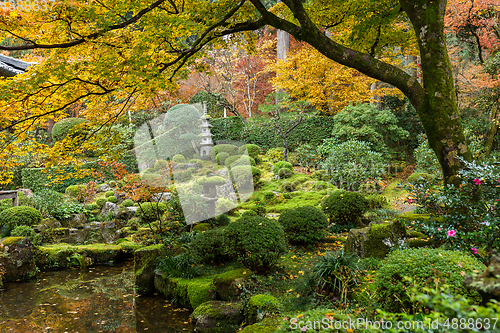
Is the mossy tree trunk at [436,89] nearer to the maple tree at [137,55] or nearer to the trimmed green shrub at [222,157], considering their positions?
the maple tree at [137,55]

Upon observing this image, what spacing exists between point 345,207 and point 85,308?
5.43m

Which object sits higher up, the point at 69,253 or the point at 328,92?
the point at 328,92

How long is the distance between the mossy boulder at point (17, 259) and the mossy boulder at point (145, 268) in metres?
2.84

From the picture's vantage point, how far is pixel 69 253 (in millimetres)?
7238

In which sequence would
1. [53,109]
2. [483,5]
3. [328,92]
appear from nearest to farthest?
[53,109] < [483,5] < [328,92]

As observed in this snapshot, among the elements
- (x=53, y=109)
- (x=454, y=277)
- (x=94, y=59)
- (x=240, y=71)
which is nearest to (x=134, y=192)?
(x=53, y=109)

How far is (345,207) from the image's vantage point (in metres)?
6.73

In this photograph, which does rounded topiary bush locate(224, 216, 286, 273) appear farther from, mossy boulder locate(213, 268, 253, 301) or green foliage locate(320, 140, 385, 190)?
green foliage locate(320, 140, 385, 190)

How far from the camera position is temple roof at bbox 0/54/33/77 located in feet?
19.0

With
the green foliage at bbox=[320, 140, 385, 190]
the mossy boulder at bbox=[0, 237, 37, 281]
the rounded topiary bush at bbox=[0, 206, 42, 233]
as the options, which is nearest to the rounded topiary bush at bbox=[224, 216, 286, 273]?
the mossy boulder at bbox=[0, 237, 37, 281]

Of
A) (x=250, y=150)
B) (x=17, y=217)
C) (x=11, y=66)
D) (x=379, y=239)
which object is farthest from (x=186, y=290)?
(x=250, y=150)

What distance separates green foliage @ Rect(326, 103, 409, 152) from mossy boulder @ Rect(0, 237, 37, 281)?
11.0 meters

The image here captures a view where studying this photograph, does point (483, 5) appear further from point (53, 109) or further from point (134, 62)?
point (53, 109)

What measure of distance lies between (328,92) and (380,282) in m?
13.2
